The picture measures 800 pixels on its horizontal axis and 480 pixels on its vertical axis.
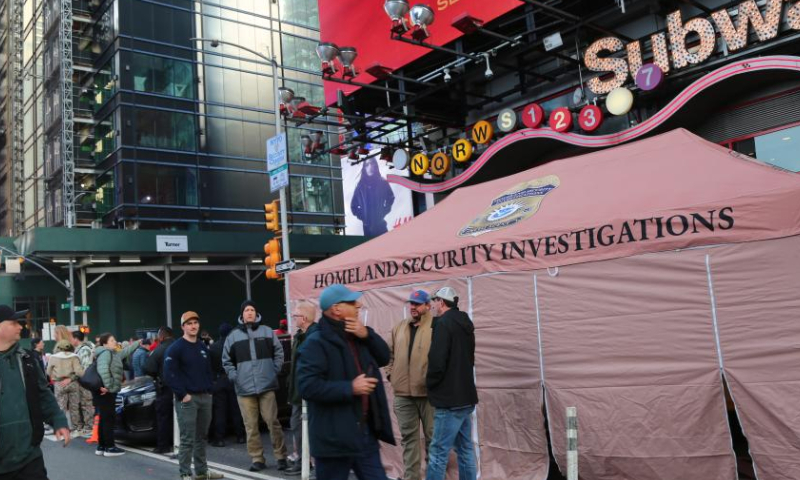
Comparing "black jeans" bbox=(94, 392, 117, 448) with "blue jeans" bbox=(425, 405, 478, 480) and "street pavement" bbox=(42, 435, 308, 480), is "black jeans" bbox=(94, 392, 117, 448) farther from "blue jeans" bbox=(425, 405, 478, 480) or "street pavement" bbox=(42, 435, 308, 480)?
"blue jeans" bbox=(425, 405, 478, 480)

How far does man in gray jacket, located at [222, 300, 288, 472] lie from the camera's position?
8.40 metres

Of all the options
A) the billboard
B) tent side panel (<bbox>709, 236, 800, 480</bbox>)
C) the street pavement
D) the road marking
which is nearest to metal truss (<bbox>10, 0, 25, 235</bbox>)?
the billboard

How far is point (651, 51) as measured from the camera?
10.4 meters

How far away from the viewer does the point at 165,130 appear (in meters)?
39.2

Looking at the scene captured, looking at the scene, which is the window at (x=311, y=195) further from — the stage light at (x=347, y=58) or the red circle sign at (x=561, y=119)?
the red circle sign at (x=561, y=119)

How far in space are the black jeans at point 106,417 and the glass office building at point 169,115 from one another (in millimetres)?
26430

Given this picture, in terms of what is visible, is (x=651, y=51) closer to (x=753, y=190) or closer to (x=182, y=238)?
(x=753, y=190)

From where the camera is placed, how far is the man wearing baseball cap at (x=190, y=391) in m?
A: 7.60

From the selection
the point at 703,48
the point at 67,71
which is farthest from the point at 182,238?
the point at 703,48

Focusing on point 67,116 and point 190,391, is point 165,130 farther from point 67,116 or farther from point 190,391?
point 190,391

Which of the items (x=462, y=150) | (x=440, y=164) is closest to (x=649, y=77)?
(x=462, y=150)

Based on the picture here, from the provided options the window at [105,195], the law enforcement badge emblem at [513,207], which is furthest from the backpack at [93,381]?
the window at [105,195]

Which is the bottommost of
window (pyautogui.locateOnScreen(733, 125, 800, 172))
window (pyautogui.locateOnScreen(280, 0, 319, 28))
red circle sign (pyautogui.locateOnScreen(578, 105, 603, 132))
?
window (pyautogui.locateOnScreen(733, 125, 800, 172))

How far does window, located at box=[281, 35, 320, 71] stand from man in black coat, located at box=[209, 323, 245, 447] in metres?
37.5
